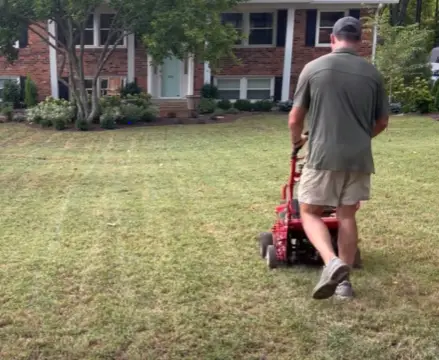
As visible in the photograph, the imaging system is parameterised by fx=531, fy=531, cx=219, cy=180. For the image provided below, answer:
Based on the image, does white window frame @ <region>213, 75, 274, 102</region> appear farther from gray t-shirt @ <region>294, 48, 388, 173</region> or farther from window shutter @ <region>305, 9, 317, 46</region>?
gray t-shirt @ <region>294, 48, 388, 173</region>

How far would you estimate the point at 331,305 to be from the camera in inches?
140

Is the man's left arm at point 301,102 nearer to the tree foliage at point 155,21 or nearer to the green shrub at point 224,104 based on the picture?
the tree foliage at point 155,21

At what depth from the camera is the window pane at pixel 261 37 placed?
21828 millimetres

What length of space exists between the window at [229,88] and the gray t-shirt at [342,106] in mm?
18729

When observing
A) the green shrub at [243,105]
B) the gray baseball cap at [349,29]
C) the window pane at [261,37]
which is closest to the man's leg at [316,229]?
the gray baseball cap at [349,29]

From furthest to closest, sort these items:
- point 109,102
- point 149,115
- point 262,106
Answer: point 262,106 → point 109,102 → point 149,115

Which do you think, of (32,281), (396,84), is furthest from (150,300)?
(396,84)

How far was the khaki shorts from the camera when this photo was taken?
3572 millimetres

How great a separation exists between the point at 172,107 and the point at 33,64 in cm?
593

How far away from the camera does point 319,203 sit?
365 centimetres

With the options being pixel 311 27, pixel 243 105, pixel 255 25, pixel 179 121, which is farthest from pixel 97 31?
pixel 311 27

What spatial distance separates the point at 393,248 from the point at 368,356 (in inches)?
79.4

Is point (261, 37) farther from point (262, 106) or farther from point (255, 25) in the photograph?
point (262, 106)

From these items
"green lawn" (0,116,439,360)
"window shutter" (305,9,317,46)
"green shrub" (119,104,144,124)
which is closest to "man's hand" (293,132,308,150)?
"green lawn" (0,116,439,360)
